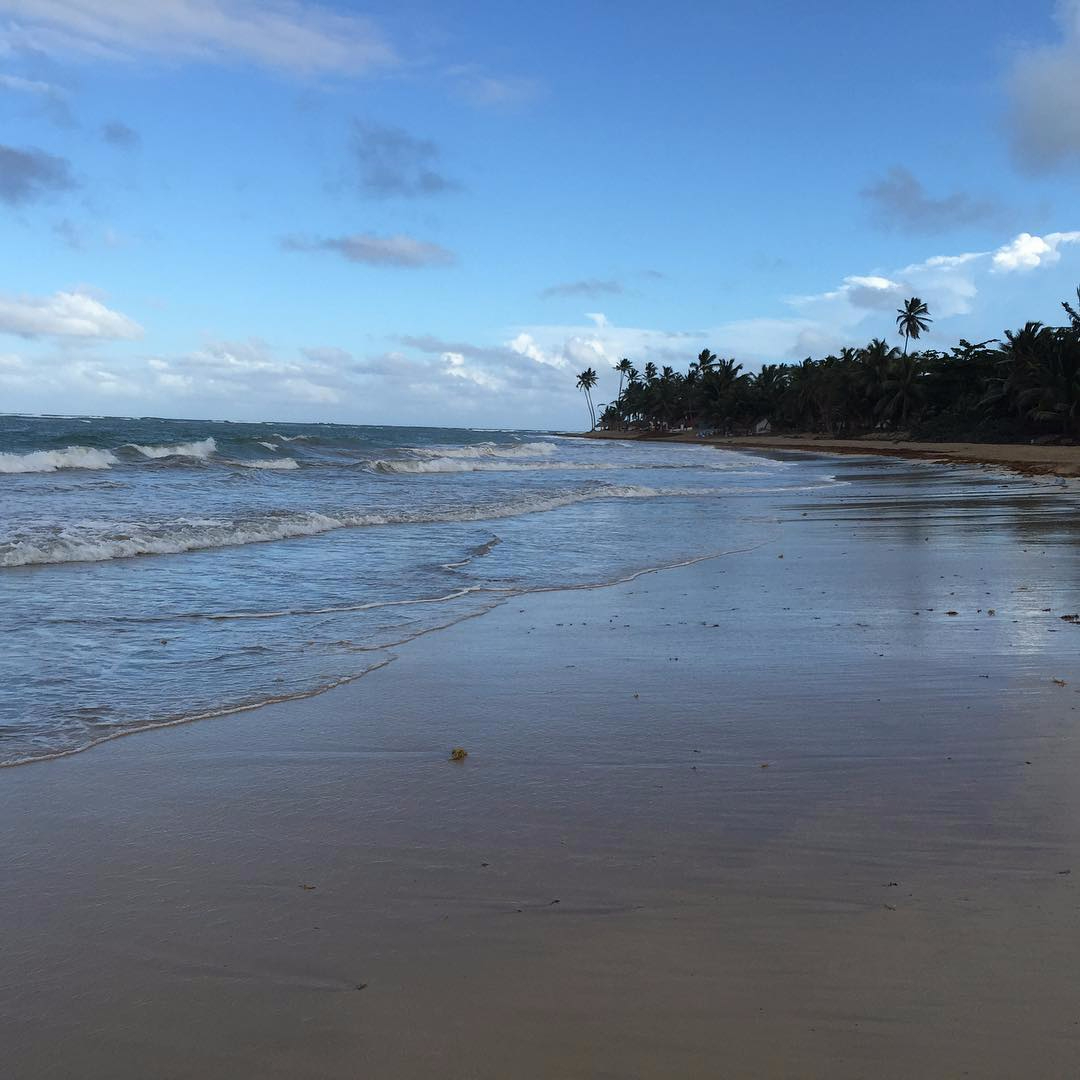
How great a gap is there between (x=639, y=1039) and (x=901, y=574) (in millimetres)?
8676

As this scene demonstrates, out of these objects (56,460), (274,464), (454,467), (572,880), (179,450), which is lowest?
(572,880)

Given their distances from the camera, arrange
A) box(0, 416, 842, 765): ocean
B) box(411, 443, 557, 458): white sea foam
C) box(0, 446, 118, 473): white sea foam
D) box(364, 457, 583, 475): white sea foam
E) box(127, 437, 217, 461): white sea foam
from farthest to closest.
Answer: box(411, 443, 557, 458): white sea foam → box(127, 437, 217, 461): white sea foam → box(364, 457, 583, 475): white sea foam → box(0, 446, 118, 473): white sea foam → box(0, 416, 842, 765): ocean

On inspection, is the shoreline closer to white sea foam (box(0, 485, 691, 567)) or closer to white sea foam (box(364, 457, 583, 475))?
white sea foam (box(364, 457, 583, 475))

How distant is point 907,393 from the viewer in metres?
73.8

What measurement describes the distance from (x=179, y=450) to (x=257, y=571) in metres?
35.8

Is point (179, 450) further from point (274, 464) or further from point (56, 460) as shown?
point (56, 460)

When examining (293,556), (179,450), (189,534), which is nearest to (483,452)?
(179,450)

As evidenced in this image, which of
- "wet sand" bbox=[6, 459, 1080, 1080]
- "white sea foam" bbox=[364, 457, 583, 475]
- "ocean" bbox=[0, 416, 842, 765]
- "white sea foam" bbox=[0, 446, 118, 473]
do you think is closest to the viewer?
"wet sand" bbox=[6, 459, 1080, 1080]

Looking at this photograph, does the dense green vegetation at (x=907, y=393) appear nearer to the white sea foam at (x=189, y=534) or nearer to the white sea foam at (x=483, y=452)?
the white sea foam at (x=483, y=452)

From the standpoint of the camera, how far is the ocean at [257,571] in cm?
580

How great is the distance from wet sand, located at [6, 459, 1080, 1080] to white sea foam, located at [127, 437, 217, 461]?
127 feet

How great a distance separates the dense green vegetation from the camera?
173ft

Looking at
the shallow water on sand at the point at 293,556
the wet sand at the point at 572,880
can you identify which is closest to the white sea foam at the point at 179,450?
the shallow water on sand at the point at 293,556

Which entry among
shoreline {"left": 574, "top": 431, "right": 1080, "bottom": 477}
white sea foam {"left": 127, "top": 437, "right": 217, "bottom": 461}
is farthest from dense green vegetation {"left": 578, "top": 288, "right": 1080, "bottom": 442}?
white sea foam {"left": 127, "top": 437, "right": 217, "bottom": 461}
